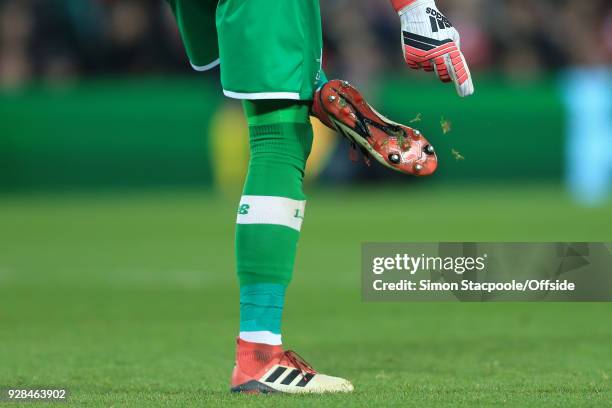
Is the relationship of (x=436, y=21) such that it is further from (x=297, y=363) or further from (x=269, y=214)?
(x=297, y=363)

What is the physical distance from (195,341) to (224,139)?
26.3ft

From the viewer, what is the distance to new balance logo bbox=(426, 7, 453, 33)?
344 centimetres

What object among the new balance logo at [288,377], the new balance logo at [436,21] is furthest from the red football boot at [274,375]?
the new balance logo at [436,21]

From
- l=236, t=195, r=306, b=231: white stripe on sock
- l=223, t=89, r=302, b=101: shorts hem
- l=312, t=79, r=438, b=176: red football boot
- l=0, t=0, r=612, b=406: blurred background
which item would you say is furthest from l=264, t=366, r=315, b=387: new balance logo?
l=0, t=0, r=612, b=406: blurred background

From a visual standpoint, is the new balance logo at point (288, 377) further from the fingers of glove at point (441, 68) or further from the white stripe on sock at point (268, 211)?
the fingers of glove at point (441, 68)

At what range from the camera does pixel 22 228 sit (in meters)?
9.59

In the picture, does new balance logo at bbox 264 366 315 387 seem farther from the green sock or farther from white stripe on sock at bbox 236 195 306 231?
white stripe on sock at bbox 236 195 306 231

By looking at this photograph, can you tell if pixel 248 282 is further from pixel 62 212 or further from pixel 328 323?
pixel 62 212

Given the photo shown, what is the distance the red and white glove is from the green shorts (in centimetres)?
24

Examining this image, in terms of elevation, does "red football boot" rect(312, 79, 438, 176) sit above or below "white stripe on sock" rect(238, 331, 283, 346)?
above

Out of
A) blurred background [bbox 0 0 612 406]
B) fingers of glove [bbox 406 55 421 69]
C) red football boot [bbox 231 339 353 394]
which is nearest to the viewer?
red football boot [bbox 231 339 353 394]

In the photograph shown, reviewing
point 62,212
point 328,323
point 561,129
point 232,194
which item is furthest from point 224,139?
point 328,323

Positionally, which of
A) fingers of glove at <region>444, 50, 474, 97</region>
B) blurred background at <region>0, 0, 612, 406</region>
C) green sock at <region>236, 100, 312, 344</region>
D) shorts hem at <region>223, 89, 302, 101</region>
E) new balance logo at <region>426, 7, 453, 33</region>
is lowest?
blurred background at <region>0, 0, 612, 406</region>

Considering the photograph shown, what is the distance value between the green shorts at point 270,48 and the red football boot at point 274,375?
657 millimetres
